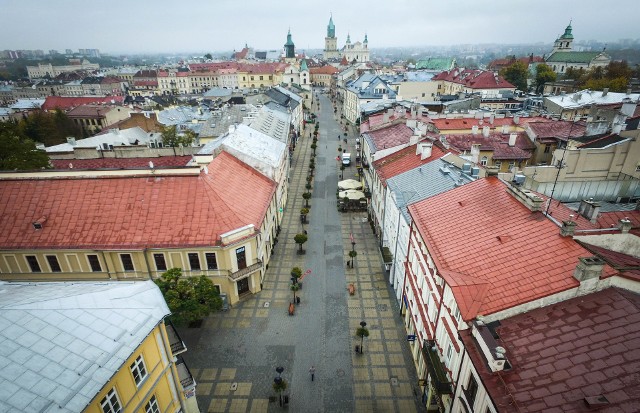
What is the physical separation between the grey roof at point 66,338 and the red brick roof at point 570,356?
57.1ft

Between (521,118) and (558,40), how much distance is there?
6266 inches

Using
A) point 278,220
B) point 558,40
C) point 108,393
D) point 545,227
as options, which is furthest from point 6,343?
point 558,40

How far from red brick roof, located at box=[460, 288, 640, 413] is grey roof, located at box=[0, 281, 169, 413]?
57.1ft

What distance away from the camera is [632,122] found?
39.6 metres

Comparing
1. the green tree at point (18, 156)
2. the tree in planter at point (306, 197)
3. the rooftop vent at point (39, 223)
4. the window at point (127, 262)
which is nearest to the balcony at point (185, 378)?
the window at point (127, 262)

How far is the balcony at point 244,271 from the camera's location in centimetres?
3466

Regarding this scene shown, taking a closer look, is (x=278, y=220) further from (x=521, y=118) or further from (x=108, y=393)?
(x=521, y=118)

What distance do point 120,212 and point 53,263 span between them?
7.49 meters

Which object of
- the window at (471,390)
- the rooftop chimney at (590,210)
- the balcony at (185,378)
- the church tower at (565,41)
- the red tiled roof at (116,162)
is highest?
the church tower at (565,41)

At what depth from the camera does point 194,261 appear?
34.4 metres

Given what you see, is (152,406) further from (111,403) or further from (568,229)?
(568,229)

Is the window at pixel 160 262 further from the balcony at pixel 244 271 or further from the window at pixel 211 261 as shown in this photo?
the balcony at pixel 244 271

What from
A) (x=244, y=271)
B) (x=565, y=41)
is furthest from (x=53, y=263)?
(x=565, y=41)

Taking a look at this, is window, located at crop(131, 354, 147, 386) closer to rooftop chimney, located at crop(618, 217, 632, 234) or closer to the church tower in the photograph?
rooftop chimney, located at crop(618, 217, 632, 234)
